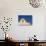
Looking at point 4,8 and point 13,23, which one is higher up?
point 4,8

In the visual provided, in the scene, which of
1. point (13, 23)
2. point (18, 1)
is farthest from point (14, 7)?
point (13, 23)

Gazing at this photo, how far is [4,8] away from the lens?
15.5 ft

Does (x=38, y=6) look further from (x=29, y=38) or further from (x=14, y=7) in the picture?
(x=29, y=38)

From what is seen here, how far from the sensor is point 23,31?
4.68 metres

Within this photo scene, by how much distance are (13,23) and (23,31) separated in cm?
46

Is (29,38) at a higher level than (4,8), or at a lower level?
lower

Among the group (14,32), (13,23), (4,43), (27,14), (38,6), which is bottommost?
(4,43)

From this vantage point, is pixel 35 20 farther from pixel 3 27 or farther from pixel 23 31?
pixel 3 27

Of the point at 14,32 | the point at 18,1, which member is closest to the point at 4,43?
the point at 14,32

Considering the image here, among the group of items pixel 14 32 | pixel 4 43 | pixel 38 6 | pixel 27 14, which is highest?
pixel 38 6

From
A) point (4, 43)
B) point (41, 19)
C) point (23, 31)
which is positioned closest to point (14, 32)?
point (23, 31)

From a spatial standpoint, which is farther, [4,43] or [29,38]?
[29,38]

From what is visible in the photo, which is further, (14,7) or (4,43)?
(14,7)

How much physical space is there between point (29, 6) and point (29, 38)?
1.15 m
